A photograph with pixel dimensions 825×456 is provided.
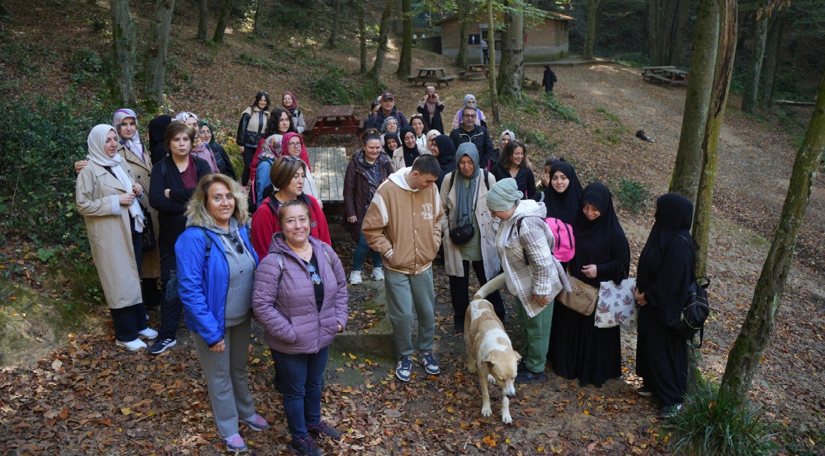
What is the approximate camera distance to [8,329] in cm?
470

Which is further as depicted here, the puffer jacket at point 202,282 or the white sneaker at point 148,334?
the white sneaker at point 148,334

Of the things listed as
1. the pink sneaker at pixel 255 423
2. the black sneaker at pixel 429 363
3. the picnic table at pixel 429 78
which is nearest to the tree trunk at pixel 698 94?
the black sneaker at pixel 429 363

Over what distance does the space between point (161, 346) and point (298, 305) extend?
2.14 m

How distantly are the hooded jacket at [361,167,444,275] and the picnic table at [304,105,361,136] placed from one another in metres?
8.46

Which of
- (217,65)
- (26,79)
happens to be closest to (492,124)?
(217,65)

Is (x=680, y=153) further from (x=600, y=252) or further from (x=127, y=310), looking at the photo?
(x=127, y=310)

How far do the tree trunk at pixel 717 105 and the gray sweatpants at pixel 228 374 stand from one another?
4.44m

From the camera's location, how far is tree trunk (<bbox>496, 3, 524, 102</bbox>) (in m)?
17.0

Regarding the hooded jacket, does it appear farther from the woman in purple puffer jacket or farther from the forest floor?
the forest floor

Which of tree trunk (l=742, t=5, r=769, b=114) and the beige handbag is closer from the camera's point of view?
the beige handbag

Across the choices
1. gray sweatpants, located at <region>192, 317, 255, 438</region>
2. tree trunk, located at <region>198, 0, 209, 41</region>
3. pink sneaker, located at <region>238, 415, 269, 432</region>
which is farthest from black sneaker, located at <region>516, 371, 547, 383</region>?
tree trunk, located at <region>198, 0, 209, 41</region>

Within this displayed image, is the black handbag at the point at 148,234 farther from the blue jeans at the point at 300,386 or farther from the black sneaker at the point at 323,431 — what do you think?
the black sneaker at the point at 323,431

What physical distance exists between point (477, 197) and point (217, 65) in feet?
49.3

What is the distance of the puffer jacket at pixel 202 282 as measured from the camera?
3543mm
